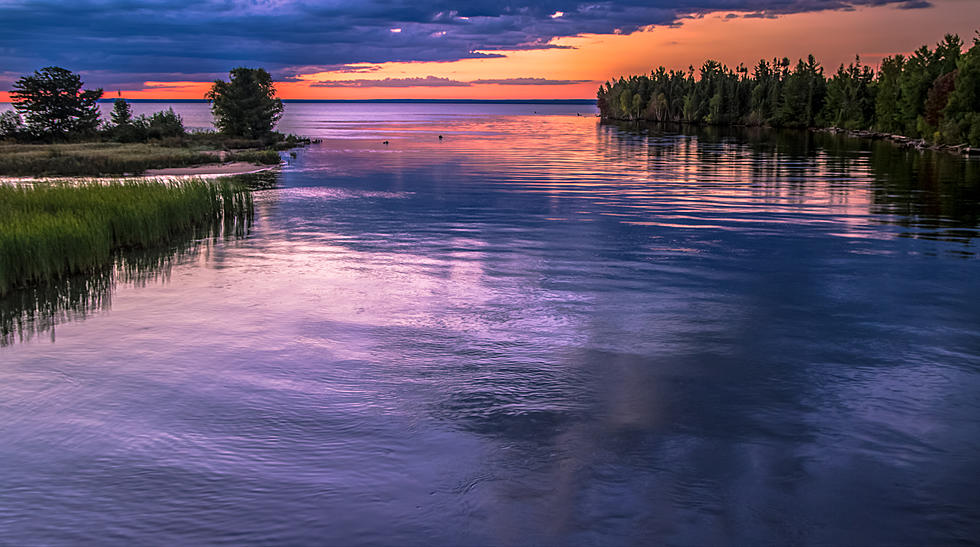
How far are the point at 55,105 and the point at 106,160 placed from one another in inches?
1554

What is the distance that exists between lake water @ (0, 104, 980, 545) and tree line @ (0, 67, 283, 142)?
73.6 meters

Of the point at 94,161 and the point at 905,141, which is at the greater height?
the point at 905,141

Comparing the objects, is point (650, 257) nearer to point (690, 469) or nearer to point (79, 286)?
point (690, 469)

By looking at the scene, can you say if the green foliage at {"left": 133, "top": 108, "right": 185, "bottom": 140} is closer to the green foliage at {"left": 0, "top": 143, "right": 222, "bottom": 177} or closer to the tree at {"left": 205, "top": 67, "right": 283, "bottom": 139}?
the tree at {"left": 205, "top": 67, "right": 283, "bottom": 139}

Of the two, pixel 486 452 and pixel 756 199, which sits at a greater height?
pixel 756 199

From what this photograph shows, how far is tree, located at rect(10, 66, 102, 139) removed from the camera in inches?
3494

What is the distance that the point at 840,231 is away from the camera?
31.6 meters

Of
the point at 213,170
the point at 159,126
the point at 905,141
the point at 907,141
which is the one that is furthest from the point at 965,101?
the point at 159,126

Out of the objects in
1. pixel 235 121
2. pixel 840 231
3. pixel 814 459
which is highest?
pixel 235 121

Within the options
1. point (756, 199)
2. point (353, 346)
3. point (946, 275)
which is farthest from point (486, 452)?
point (756, 199)

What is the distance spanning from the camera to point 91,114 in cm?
9375

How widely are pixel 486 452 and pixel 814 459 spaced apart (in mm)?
5000

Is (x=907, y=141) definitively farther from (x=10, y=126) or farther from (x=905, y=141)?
(x=10, y=126)

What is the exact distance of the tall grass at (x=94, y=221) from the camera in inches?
846
